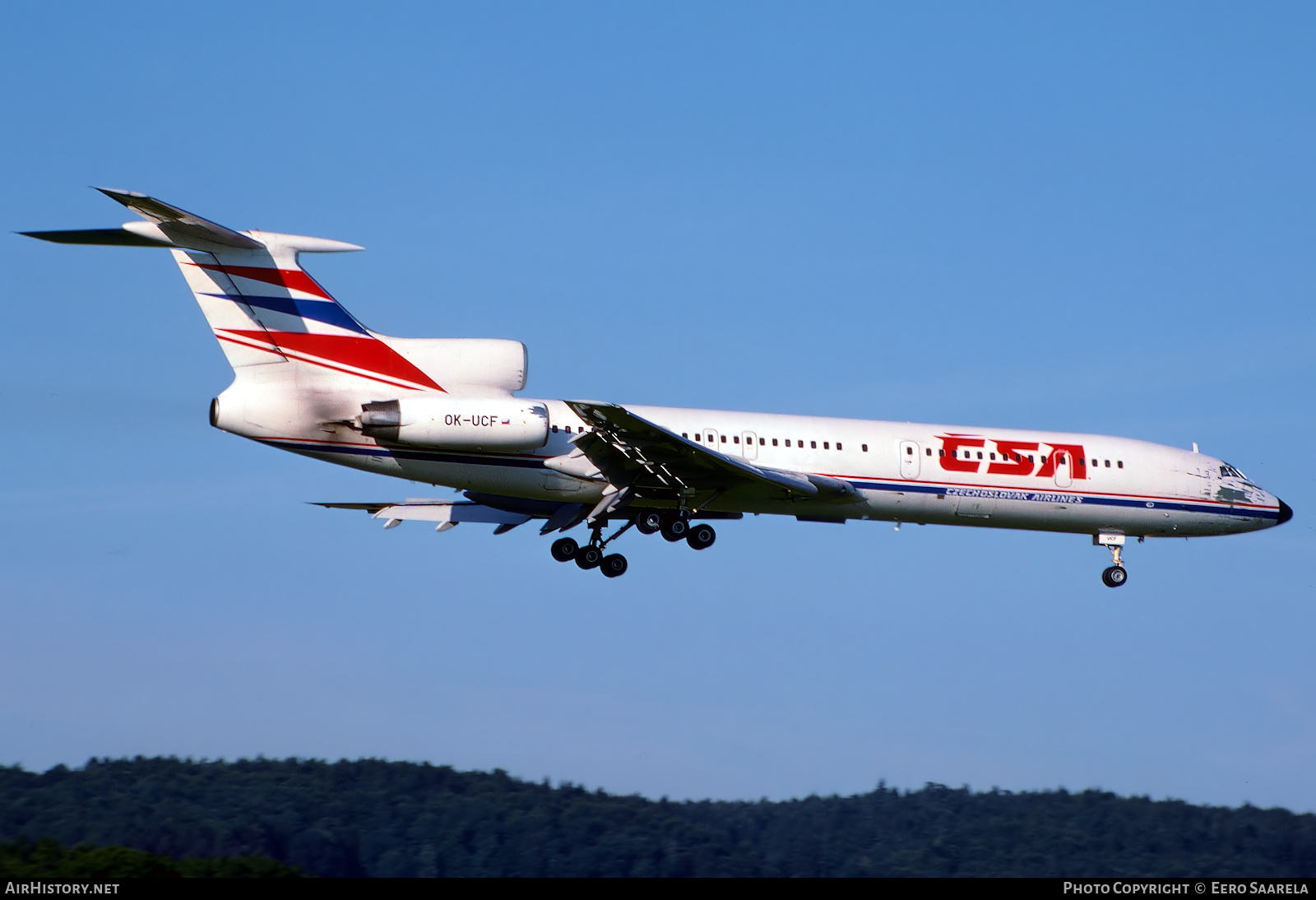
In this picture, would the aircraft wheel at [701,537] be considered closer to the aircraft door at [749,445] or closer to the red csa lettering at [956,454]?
the aircraft door at [749,445]

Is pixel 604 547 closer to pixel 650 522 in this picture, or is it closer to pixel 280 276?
pixel 650 522

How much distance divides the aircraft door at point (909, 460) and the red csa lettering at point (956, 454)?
1.94 ft

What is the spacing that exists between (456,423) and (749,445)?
630cm

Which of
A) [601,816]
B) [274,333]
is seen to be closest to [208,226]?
[274,333]

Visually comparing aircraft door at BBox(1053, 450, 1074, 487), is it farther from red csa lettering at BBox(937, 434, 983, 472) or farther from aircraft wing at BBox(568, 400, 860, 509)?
aircraft wing at BBox(568, 400, 860, 509)

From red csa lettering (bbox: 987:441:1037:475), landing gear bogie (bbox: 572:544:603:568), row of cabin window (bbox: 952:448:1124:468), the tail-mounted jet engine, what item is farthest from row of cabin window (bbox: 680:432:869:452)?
the tail-mounted jet engine

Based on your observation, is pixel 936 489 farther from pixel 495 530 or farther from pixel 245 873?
pixel 245 873

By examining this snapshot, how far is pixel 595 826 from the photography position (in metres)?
35.7

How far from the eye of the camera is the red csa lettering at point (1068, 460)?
31391 mm

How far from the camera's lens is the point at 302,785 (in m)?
35.6

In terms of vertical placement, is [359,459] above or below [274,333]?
below

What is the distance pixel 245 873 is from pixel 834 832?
51.1 ft

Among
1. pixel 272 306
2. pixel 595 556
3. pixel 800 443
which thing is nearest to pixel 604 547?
pixel 595 556

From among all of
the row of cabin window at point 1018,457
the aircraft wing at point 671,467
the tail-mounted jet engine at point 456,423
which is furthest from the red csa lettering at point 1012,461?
the tail-mounted jet engine at point 456,423
